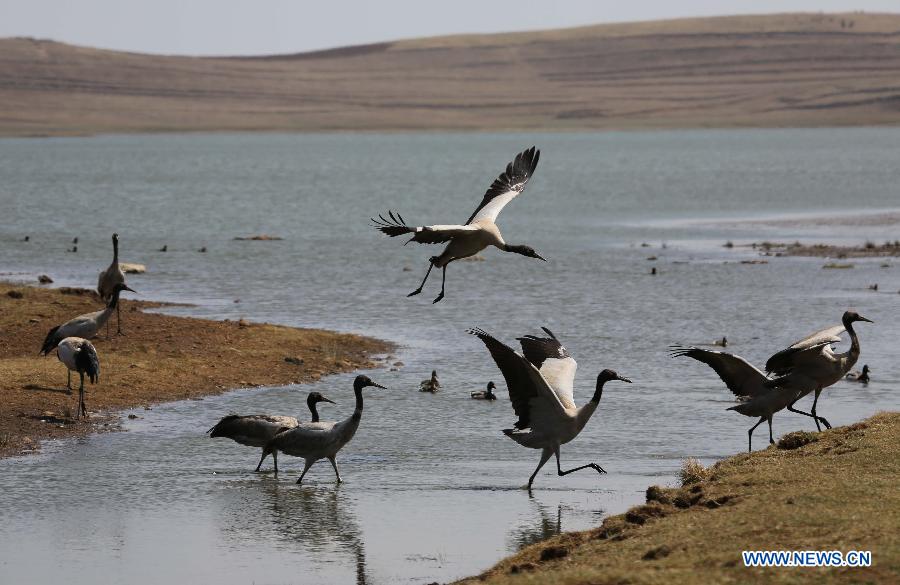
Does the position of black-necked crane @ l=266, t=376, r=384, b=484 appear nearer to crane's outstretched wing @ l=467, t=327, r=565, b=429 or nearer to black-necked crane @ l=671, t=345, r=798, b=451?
crane's outstretched wing @ l=467, t=327, r=565, b=429

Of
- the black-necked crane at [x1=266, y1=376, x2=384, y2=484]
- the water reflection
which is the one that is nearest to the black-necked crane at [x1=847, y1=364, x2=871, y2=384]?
the black-necked crane at [x1=266, y1=376, x2=384, y2=484]

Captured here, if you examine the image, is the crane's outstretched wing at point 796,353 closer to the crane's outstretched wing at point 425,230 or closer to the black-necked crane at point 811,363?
the black-necked crane at point 811,363

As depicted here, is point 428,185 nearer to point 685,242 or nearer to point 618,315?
point 685,242

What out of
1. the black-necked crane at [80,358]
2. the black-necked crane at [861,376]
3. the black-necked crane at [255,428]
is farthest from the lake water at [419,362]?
the black-necked crane at [80,358]

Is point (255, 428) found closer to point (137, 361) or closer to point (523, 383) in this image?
point (523, 383)

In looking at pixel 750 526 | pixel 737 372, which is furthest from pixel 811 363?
pixel 750 526

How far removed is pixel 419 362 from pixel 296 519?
10.4 meters

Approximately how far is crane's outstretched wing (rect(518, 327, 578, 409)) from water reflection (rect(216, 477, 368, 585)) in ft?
8.44

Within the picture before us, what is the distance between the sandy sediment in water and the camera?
20.0 m

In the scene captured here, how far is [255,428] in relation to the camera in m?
17.8

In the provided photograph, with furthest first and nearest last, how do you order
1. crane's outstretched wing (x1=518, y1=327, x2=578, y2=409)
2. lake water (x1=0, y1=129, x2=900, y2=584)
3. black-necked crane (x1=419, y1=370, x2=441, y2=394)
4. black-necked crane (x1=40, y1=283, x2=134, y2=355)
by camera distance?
1. black-necked crane (x1=419, y1=370, x2=441, y2=394)
2. black-necked crane (x1=40, y1=283, x2=134, y2=355)
3. crane's outstretched wing (x1=518, y1=327, x2=578, y2=409)
4. lake water (x1=0, y1=129, x2=900, y2=584)

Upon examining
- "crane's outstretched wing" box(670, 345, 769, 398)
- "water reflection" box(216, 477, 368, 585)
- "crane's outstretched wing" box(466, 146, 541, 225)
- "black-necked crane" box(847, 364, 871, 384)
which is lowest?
"water reflection" box(216, 477, 368, 585)

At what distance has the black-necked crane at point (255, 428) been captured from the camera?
17672 mm

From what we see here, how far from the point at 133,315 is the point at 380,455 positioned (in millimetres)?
10495
